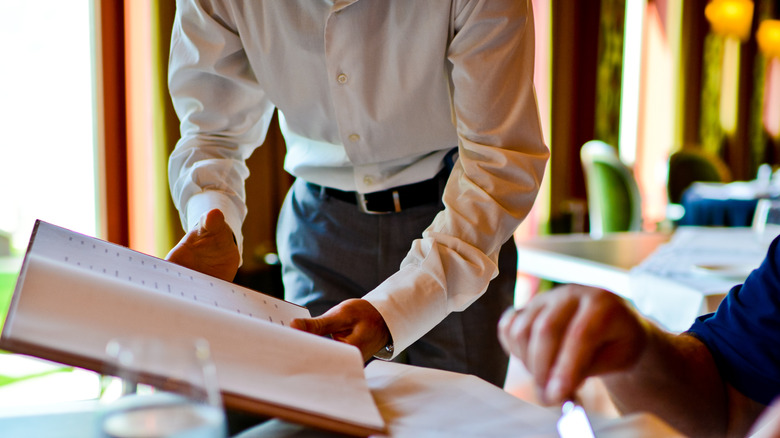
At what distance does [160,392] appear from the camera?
442 millimetres

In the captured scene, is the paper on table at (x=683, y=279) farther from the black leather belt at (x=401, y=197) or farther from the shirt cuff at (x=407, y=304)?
the shirt cuff at (x=407, y=304)

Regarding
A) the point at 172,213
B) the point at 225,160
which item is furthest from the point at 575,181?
the point at 225,160

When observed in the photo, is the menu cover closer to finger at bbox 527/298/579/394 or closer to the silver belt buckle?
finger at bbox 527/298/579/394

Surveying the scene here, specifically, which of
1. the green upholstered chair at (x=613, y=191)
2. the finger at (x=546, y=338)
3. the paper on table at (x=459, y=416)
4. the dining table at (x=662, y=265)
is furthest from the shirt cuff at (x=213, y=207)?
the green upholstered chair at (x=613, y=191)

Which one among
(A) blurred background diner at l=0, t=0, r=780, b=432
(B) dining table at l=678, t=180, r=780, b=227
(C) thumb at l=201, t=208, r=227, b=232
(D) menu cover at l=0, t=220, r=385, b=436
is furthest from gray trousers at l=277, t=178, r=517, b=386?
(B) dining table at l=678, t=180, r=780, b=227

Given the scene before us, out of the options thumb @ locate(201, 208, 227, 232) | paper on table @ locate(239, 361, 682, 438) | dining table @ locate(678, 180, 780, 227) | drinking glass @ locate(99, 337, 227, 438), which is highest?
drinking glass @ locate(99, 337, 227, 438)

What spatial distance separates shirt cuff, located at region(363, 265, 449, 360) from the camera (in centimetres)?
99

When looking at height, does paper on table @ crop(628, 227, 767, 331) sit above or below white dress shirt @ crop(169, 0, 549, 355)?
below

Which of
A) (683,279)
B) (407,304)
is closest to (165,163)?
(683,279)

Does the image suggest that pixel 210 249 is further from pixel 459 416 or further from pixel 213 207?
pixel 459 416

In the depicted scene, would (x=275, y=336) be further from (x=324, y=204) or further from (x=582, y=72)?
(x=582, y=72)

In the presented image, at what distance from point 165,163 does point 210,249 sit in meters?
2.13

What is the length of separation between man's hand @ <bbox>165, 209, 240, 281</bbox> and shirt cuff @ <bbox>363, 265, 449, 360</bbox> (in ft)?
0.88

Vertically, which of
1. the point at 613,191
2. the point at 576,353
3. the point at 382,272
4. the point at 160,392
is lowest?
the point at 613,191
